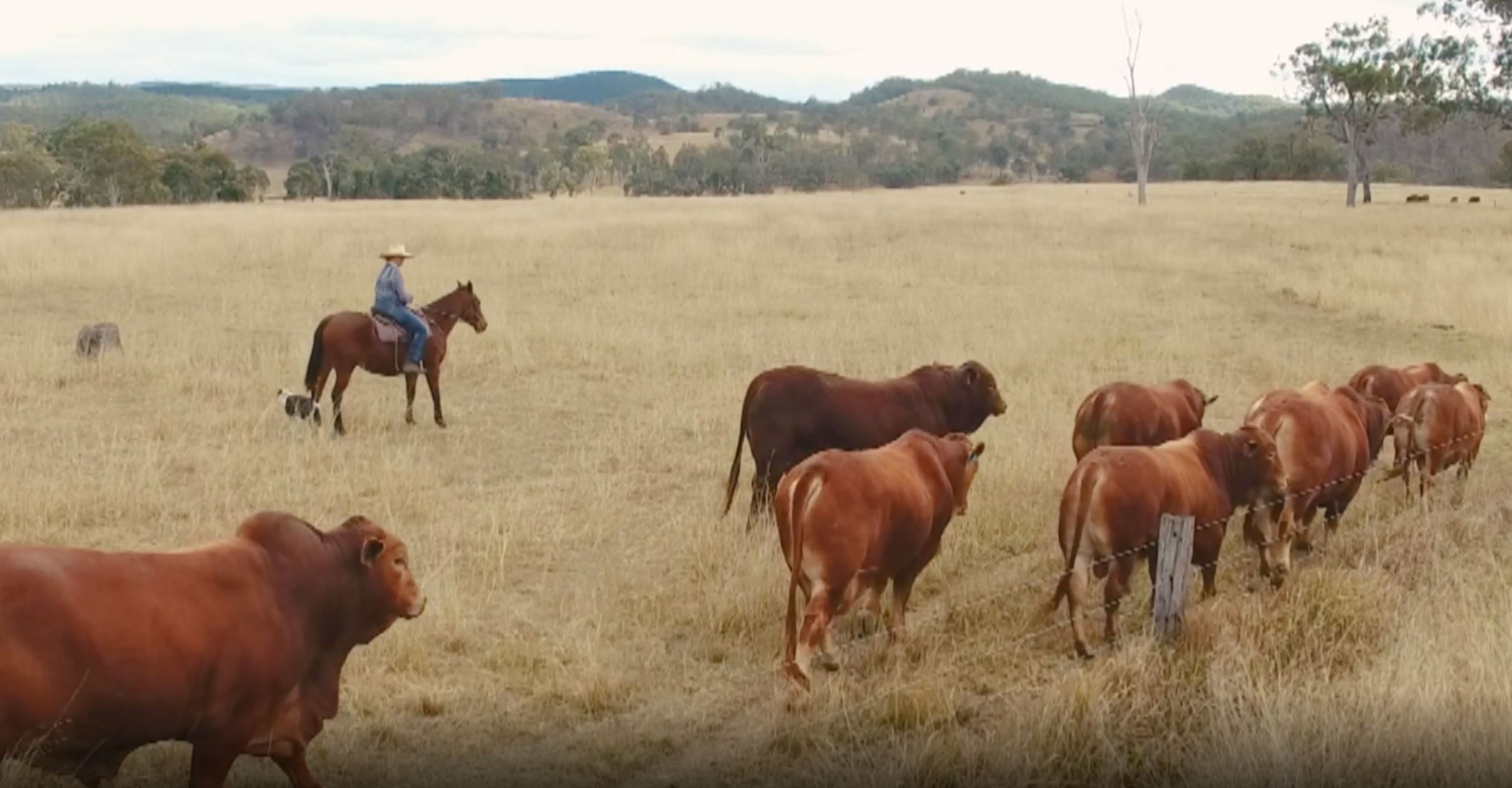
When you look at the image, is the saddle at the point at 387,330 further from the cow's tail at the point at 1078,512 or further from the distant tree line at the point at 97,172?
the distant tree line at the point at 97,172

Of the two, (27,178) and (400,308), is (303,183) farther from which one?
(400,308)

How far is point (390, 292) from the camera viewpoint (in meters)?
12.5

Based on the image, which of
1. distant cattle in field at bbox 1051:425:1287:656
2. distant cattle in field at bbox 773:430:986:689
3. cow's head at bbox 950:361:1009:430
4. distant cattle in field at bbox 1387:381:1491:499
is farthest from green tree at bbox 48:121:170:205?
distant cattle in field at bbox 1051:425:1287:656

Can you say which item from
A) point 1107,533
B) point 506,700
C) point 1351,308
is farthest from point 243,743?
point 1351,308

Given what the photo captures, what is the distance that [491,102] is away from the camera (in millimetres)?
149000

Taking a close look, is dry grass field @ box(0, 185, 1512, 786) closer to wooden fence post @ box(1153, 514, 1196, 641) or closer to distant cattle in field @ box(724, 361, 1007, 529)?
wooden fence post @ box(1153, 514, 1196, 641)

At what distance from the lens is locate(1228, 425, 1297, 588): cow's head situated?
737 cm

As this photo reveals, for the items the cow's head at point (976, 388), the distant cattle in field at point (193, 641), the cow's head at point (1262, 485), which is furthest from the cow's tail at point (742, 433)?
the distant cattle in field at point (193, 641)

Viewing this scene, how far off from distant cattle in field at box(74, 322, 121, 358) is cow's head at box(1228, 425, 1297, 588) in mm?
12727

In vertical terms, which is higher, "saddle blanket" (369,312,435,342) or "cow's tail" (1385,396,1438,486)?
"saddle blanket" (369,312,435,342)

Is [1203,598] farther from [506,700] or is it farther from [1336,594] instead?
[506,700]

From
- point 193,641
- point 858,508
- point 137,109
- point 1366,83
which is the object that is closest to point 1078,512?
point 858,508

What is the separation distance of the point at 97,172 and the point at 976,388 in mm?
54528

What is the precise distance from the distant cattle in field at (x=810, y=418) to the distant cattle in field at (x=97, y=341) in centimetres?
986
